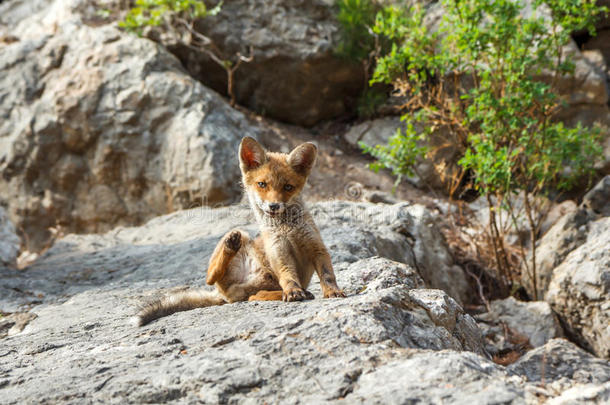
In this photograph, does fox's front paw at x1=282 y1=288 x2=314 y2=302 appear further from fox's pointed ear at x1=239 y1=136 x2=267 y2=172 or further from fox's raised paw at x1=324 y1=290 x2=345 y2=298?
fox's pointed ear at x1=239 y1=136 x2=267 y2=172

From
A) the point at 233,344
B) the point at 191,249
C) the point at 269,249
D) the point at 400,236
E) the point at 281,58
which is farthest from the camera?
the point at 281,58

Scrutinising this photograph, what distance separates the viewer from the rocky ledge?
7.50 ft

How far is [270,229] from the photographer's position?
12.7ft

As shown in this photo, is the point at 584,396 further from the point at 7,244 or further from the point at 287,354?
the point at 7,244

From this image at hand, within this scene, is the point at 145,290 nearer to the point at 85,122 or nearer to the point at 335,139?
the point at 85,122

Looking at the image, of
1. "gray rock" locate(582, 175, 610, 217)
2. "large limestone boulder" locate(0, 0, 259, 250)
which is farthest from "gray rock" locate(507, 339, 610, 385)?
"large limestone boulder" locate(0, 0, 259, 250)

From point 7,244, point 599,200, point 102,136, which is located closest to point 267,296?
point 7,244

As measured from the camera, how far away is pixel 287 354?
2.59 meters

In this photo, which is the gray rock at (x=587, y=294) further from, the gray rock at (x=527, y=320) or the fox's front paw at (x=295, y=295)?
the fox's front paw at (x=295, y=295)

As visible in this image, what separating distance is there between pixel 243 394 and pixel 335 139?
9.64 metres

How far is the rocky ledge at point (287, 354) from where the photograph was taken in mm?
2287

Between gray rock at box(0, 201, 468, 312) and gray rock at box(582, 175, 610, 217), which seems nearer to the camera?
gray rock at box(0, 201, 468, 312)

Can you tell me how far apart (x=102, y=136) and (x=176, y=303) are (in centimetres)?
692

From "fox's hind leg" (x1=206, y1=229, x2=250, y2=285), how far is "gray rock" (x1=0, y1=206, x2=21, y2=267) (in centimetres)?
419
